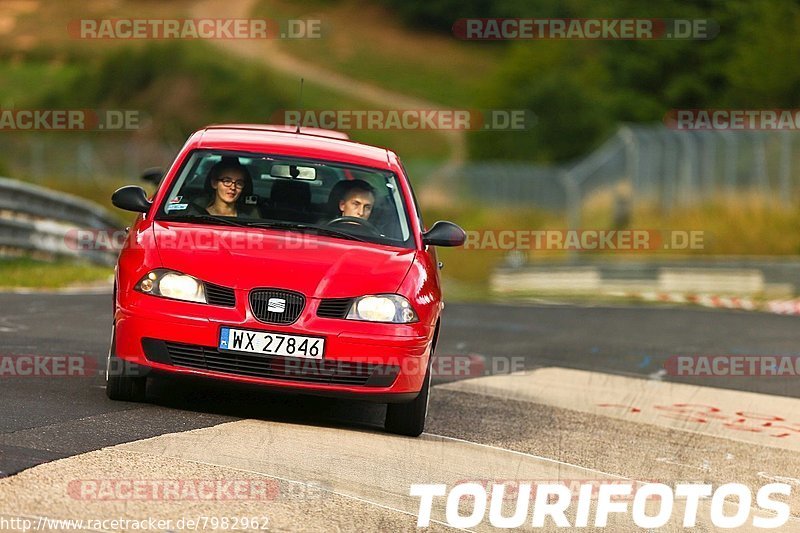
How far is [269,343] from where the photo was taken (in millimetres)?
8602

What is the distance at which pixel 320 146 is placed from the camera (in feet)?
33.7

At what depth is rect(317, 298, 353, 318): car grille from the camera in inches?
341

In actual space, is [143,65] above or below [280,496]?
above

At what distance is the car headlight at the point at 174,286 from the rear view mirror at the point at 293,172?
1429 millimetres

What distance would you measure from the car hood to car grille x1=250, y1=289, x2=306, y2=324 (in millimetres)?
38

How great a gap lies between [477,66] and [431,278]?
127 meters

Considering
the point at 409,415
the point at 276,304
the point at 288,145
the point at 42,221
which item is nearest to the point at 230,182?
the point at 288,145

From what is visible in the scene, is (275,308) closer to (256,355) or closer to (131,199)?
(256,355)

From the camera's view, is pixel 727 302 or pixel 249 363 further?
pixel 727 302

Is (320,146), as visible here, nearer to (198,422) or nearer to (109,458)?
(198,422)

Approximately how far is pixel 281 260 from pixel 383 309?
2.00ft

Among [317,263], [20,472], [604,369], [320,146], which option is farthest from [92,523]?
[604,369]

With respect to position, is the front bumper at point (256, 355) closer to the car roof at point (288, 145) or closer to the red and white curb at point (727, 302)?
the car roof at point (288, 145)

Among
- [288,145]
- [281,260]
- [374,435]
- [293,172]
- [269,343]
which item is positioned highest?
[288,145]
